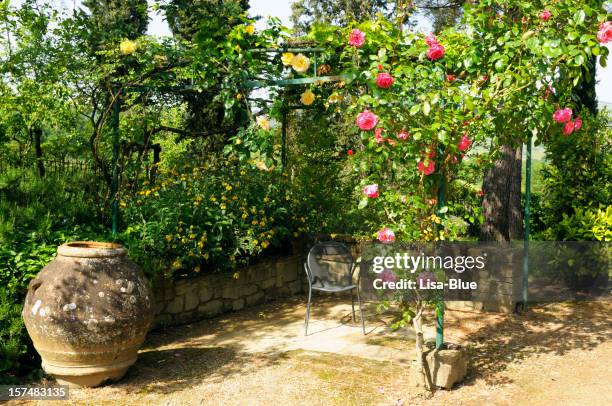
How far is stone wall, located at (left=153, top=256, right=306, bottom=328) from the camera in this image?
17.0 ft

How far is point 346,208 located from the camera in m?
6.93

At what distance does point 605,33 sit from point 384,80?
4.44 ft

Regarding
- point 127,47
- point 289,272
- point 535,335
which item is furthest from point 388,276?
point 127,47

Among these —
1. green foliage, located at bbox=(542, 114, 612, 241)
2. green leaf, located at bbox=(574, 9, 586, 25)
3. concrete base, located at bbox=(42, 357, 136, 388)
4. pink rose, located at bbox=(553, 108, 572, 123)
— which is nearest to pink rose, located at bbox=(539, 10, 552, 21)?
green leaf, located at bbox=(574, 9, 586, 25)

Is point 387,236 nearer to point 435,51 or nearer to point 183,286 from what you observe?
point 435,51

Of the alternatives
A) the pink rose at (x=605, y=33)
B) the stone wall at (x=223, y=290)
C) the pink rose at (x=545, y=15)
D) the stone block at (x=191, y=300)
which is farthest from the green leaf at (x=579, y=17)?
the stone block at (x=191, y=300)

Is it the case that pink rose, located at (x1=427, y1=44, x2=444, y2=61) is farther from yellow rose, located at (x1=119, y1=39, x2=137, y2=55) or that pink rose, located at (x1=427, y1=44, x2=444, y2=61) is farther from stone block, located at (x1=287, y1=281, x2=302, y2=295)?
stone block, located at (x1=287, y1=281, x2=302, y2=295)

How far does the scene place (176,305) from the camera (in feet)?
17.2

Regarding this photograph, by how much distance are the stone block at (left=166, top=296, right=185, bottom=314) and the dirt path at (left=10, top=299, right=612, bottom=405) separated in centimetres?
18

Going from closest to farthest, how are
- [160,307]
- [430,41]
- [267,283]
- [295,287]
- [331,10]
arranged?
[430,41] < [160,307] < [267,283] < [295,287] < [331,10]

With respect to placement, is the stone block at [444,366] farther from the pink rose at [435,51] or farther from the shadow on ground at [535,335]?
the pink rose at [435,51]

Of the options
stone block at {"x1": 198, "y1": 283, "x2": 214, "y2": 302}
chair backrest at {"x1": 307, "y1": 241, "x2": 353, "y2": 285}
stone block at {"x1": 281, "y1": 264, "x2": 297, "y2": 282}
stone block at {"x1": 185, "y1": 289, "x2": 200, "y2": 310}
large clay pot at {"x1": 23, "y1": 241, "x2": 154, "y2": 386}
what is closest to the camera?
large clay pot at {"x1": 23, "y1": 241, "x2": 154, "y2": 386}

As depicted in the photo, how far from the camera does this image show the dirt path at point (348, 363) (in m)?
3.64

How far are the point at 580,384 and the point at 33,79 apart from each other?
5.52m
